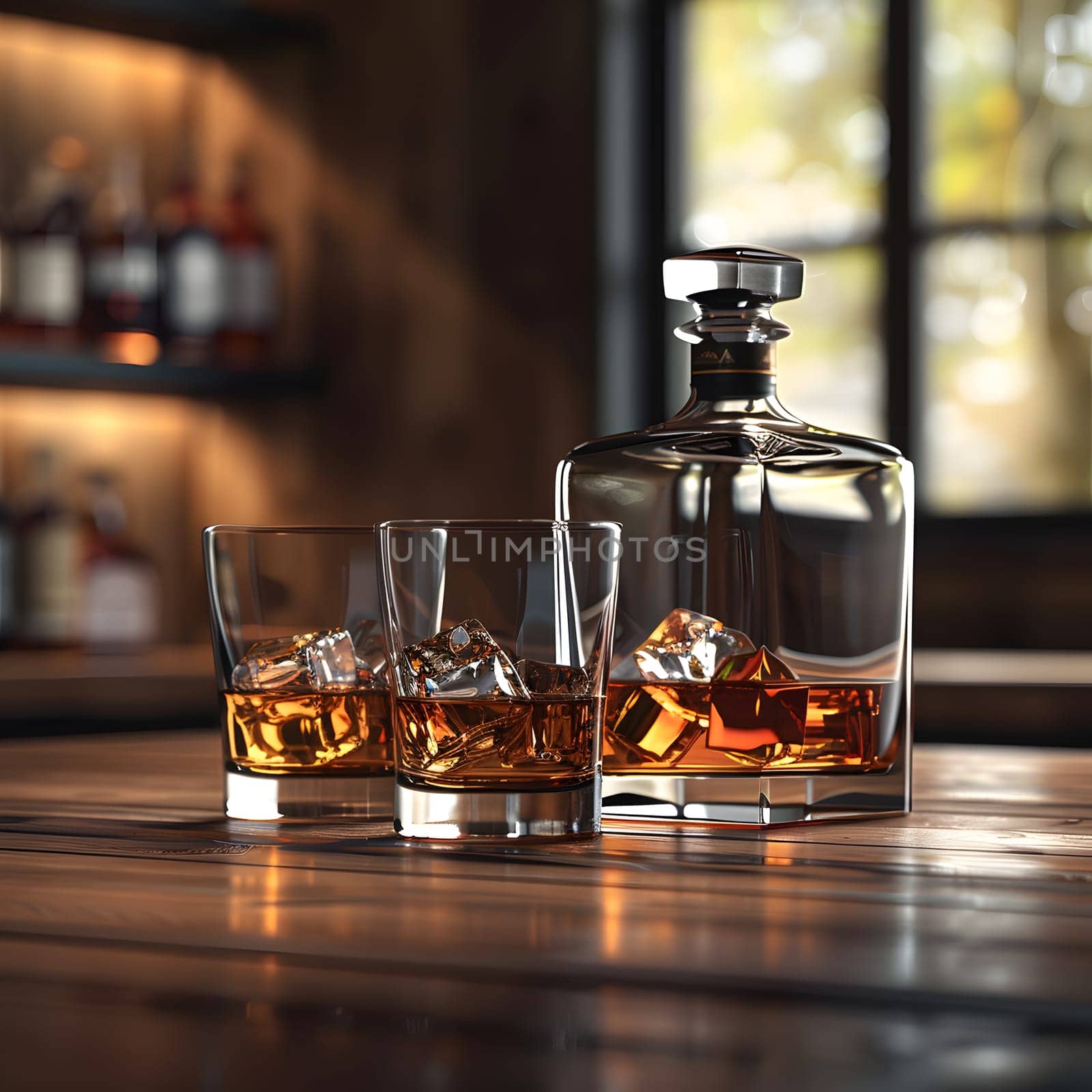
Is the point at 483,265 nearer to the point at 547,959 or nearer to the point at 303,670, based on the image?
the point at 303,670

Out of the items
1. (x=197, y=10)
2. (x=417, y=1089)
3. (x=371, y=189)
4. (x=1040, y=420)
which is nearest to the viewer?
(x=417, y=1089)

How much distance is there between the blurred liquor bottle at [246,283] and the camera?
9.42 feet

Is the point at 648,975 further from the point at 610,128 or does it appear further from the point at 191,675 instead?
the point at 610,128

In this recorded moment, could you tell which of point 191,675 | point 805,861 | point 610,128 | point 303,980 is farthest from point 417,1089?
point 610,128

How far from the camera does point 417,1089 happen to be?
323mm

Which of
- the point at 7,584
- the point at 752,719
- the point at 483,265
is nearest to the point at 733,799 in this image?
the point at 752,719

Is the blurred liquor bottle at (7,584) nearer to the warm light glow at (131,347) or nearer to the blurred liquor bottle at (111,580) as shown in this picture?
the blurred liquor bottle at (111,580)

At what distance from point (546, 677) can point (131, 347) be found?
7.36 ft

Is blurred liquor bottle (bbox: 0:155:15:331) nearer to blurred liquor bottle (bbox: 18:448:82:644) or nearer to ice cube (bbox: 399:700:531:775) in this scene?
blurred liquor bottle (bbox: 18:448:82:644)

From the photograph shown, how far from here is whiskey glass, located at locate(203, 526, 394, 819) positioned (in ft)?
2.32

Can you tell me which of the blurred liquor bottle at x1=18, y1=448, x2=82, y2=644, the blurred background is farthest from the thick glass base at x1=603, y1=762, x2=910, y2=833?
the blurred liquor bottle at x1=18, y1=448, x2=82, y2=644

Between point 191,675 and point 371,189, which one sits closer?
point 191,675

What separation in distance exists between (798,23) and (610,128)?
0.38 m

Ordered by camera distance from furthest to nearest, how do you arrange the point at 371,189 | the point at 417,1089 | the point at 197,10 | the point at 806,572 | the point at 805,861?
1. the point at 371,189
2. the point at 197,10
3. the point at 806,572
4. the point at 805,861
5. the point at 417,1089
